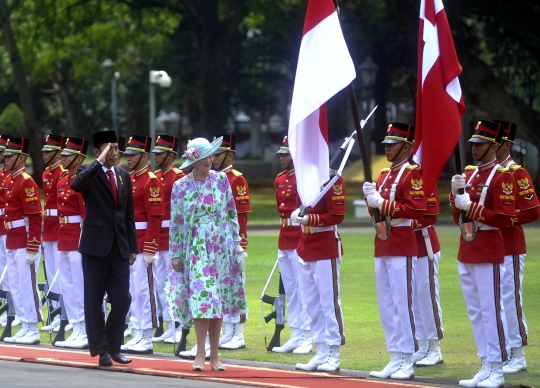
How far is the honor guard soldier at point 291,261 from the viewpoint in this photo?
1176 cm

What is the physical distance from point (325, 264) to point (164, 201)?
3.03 meters

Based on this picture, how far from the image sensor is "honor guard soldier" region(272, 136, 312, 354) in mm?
11758

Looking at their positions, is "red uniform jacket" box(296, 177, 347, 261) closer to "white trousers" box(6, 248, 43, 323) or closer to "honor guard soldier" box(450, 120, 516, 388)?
"honor guard soldier" box(450, 120, 516, 388)

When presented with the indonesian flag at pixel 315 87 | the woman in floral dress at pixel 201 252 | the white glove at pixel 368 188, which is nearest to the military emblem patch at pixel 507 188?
the white glove at pixel 368 188

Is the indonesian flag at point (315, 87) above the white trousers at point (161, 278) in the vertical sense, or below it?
above

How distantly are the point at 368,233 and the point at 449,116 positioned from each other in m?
17.7

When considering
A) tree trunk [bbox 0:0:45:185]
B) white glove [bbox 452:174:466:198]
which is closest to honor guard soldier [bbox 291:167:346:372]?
white glove [bbox 452:174:466:198]

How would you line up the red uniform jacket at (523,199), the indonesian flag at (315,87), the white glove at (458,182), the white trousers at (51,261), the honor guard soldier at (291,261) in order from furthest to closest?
the white trousers at (51,261), the honor guard soldier at (291,261), the indonesian flag at (315,87), the red uniform jacket at (523,199), the white glove at (458,182)

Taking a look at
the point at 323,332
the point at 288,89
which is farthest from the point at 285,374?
the point at 288,89

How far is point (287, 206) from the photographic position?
11.9 m

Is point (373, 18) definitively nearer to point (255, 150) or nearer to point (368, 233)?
point (368, 233)

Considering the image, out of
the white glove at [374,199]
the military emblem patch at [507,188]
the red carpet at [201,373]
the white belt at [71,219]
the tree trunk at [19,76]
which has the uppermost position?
the tree trunk at [19,76]

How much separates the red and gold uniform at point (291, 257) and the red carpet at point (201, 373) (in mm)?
1403

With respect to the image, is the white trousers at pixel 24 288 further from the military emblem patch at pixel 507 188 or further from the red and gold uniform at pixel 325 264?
the military emblem patch at pixel 507 188
